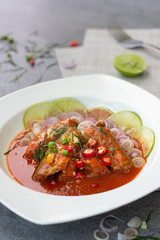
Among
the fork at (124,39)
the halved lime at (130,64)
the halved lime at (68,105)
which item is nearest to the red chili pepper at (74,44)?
the fork at (124,39)

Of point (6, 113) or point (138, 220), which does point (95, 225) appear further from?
point (6, 113)

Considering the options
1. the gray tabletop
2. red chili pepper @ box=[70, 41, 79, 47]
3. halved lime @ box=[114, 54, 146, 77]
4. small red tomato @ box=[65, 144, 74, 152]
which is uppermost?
the gray tabletop

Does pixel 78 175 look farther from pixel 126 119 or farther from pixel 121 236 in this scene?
pixel 126 119

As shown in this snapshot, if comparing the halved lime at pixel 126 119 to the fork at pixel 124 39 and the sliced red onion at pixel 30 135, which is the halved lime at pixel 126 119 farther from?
the fork at pixel 124 39

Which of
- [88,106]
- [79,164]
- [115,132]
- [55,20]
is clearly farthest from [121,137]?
[55,20]

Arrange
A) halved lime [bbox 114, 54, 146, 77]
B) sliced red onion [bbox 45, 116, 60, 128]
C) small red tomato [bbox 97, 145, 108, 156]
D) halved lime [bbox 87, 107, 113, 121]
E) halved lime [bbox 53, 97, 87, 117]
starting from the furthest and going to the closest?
halved lime [bbox 114, 54, 146, 77], halved lime [bbox 53, 97, 87, 117], halved lime [bbox 87, 107, 113, 121], sliced red onion [bbox 45, 116, 60, 128], small red tomato [bbox 97, 145, 108, 156]

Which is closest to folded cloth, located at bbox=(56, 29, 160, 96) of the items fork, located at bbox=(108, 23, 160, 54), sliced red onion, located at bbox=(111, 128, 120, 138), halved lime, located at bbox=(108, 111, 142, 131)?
fork, located at bbox=(108, 23, 160, 54)

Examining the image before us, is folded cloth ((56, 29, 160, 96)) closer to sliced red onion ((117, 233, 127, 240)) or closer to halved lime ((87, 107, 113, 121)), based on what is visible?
halved lime ((87, 107, 113, 121))
